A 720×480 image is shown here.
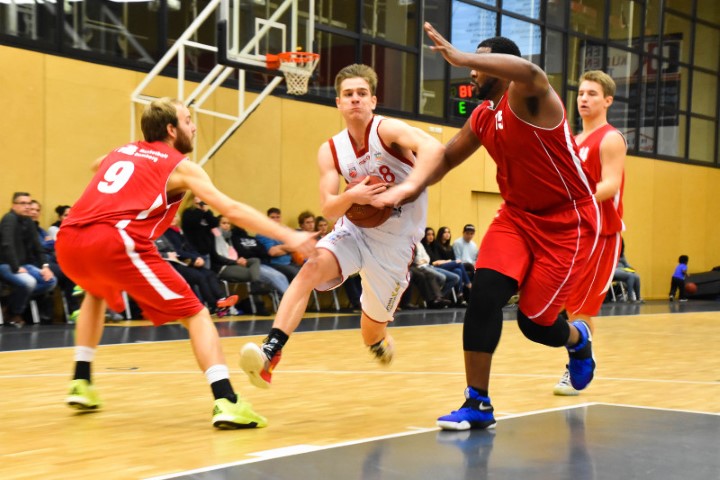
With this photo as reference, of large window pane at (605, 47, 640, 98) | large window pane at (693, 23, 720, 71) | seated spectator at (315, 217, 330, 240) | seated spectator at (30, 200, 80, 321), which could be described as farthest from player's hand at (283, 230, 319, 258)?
large window pane at (693, 23, 720, 71)

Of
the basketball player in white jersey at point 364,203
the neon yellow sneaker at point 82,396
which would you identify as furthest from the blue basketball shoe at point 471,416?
the neon yellow sneaker at point 82,396

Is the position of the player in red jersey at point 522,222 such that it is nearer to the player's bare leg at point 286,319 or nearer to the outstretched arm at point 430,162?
the outstretched arm at point 430,162

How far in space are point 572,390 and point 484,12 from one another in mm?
13446

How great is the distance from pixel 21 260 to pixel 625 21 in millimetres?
16025

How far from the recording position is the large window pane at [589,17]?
806 inches

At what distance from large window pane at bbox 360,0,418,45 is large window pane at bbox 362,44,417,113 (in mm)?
235

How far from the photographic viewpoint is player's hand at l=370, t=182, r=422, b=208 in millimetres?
4746

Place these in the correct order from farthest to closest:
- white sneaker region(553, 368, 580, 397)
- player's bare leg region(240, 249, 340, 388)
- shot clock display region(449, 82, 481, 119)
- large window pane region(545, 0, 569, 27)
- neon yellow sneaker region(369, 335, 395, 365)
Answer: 1. large window pane region(545, 0, 569, 27)
2. shot clock display region(449, 82, 481, 119)
3. neon yellow sneaker region(369, 335, 395, 365)
4. white sneaker region(553, 368, 580, 397)
5. player's bare leg region(240, 249, 340, 388)

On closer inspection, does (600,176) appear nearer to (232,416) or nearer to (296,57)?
(232,416)

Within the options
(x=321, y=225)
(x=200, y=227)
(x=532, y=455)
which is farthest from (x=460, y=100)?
(x=532, y=455)

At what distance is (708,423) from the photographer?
465cm

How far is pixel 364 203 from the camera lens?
483 centimetres

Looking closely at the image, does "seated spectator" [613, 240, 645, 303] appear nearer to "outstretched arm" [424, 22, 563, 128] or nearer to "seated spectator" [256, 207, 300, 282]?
"seated spectator" [256, 207, 300, 282]

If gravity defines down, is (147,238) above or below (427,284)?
above
